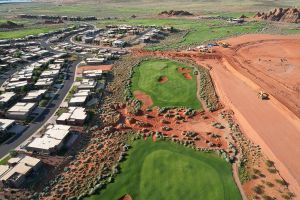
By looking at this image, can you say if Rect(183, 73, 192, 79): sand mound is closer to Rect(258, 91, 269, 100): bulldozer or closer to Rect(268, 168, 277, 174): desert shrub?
Rect(258, 91, 269, 100): bulldozer

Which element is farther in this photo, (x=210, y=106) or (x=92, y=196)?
(x=210, y=106)

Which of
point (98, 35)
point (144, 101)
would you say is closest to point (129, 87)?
point (144, 101)

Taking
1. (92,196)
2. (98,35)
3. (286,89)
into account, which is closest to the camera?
(92,196)

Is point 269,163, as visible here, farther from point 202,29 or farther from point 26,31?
point 26,31

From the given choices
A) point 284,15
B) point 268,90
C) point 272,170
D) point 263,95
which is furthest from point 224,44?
point 272,170

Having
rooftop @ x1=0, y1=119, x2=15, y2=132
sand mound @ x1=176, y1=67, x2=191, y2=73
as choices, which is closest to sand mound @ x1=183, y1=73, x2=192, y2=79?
sand mound @ x1=176, y1=67, x2=191, y2=73

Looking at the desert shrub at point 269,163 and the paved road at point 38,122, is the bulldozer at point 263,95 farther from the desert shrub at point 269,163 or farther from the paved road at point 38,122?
the paved road at point 38,122

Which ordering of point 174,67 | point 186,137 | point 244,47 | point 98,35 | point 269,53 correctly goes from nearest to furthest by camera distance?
point 186,137 < point 174,67 < point 269,53 < point 244,47 < point 98,35

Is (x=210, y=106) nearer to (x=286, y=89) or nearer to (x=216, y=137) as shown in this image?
(x=216, y=137)
